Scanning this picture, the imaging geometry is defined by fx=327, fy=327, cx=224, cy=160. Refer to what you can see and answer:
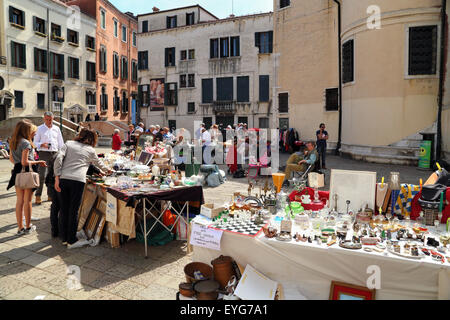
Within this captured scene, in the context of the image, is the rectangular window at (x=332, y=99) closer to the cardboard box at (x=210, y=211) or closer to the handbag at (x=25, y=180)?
the cardboard box at (x=210, y=211)

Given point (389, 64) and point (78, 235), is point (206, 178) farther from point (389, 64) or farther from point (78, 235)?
point (389, 64)

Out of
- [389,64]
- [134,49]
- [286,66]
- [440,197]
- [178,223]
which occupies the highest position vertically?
[134,49]

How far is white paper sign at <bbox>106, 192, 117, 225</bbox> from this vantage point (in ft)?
15.4

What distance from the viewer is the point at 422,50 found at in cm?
1212

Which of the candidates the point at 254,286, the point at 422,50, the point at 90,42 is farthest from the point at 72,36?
the point at 254,286

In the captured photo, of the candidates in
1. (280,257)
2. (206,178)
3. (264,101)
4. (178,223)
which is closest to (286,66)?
(264,101)

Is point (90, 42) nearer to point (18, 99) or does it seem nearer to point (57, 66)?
point (57, 66)

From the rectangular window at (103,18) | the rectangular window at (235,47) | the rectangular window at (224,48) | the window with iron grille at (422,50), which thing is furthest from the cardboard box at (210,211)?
the rectangular window at (103,18)

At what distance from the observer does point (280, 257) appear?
3.19 m

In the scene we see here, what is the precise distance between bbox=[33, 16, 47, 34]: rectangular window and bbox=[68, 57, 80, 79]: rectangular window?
10.4 feet

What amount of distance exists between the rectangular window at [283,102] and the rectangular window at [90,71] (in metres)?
19.5

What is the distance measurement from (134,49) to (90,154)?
3621 centimetres

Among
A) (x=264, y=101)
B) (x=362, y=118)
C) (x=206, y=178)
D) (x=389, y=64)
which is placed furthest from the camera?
(x=264, y=101)

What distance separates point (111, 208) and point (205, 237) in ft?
6.18
